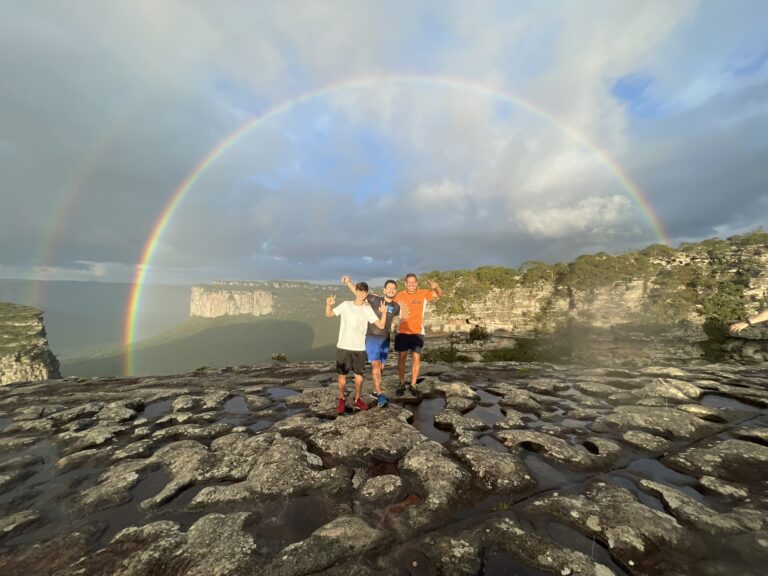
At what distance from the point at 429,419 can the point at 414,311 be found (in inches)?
170

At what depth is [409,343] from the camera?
13.1 m

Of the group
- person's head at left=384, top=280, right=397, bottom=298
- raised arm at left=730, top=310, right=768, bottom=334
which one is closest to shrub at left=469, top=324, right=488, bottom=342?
person's head at left=384, top=280, right=397, bottom=298

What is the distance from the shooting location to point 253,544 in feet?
15.4

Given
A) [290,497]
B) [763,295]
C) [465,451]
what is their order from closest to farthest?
[290,497] < [465,451] < [763,295]

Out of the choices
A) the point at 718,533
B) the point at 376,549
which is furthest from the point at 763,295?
the point at 376,549

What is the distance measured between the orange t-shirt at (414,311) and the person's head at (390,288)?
710 mm

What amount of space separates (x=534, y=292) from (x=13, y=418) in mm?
53023

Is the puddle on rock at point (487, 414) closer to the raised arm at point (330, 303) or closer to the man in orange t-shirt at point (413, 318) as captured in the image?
the man in orange t-shirt at point (413, 318)

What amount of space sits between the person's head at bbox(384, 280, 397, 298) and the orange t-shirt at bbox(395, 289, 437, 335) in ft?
2.33

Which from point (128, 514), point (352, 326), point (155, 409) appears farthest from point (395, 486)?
point (155, 409)

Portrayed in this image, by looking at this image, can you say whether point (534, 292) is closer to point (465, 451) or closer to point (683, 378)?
A: point (683, 378)

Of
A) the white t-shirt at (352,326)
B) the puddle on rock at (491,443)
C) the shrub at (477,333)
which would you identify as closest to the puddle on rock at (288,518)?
the puddle on rock at (491,443)

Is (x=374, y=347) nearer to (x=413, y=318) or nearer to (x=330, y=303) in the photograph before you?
(x=413, y=318)

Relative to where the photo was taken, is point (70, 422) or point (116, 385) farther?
point (116, 385)
